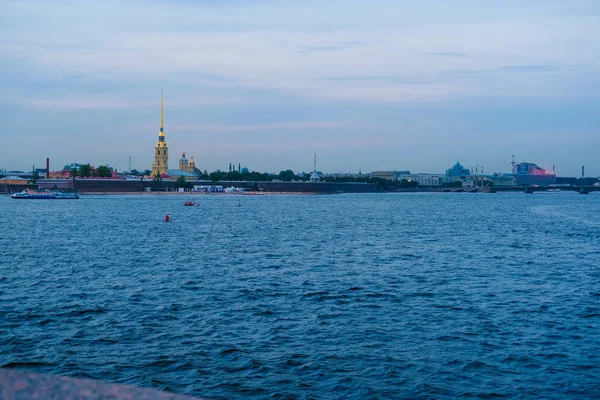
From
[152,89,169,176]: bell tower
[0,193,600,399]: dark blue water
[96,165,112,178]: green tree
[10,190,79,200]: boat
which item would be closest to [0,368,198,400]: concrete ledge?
[0,193,600,399]: dark blue water

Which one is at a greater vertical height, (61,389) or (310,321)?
(61,389)

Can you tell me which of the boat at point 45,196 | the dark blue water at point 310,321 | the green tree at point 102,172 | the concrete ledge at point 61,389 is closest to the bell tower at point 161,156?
the green tree at point 102,172

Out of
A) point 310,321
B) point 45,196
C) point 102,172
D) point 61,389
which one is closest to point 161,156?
point 102,172

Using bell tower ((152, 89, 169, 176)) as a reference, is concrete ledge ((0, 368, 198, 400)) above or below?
below

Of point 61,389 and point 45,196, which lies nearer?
point 61,389

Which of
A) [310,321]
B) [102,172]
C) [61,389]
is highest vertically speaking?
[102,172]

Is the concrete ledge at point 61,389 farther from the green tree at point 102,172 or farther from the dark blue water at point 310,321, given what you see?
the green tree at point 102,172

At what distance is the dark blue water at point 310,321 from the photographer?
Answer: 37.9 feet

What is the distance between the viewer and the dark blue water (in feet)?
37.9

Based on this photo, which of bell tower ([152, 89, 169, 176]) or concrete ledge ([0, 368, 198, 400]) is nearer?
concrete ledge ([0, 368, 198, 400])

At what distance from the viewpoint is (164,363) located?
40.0 ft

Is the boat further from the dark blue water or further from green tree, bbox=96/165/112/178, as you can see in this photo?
the dark blue water

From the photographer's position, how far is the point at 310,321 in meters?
15.6

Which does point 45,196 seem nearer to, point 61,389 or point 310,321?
point 310,321
